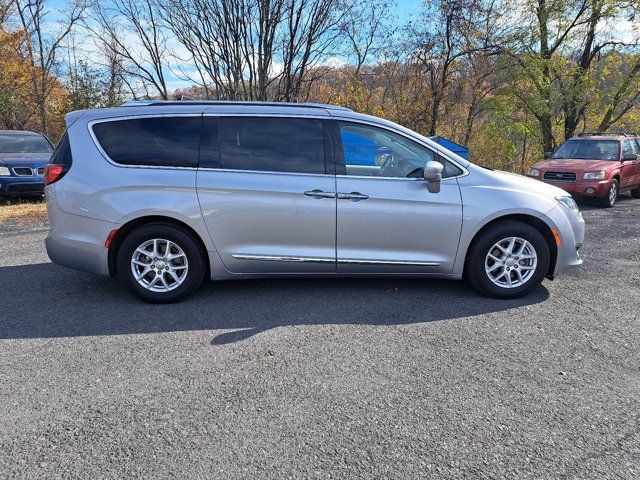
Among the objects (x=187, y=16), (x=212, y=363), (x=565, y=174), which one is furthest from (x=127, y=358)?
(x=187, y=16)

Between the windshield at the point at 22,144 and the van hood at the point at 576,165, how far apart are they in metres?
12.3

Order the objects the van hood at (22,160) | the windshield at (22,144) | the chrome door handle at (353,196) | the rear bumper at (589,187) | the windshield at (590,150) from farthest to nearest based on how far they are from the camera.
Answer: the windshield at (590,150) → the windshield at (22,144) → the rear bumper at (589,187) → the van hood at (22,160) → the chrome door handle at (353,196)

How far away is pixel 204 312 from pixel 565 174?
9.71 metres

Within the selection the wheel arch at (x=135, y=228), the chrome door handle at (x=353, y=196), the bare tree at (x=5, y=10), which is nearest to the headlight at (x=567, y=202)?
the chrome door handle at (x=353, y=196)

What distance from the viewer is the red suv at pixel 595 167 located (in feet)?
→ 34.6

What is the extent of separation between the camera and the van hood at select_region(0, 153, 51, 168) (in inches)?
390

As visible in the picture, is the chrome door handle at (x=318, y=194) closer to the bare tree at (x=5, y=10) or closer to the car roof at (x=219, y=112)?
the car roof at (x=219, y=112)

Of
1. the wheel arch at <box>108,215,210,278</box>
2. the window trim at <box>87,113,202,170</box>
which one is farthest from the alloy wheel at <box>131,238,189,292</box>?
the window trim at <box>87,113,202,170</box>

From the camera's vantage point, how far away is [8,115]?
69.9ft

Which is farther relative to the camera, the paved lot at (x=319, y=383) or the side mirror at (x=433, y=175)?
the side mirror at (x=433, y=175)

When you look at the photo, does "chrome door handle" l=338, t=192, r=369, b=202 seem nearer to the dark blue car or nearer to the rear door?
the rear door

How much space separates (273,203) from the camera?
4.28 metres

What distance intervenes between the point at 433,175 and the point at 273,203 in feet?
4.93

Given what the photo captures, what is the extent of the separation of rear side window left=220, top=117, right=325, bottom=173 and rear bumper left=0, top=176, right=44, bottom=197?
7.83 m
